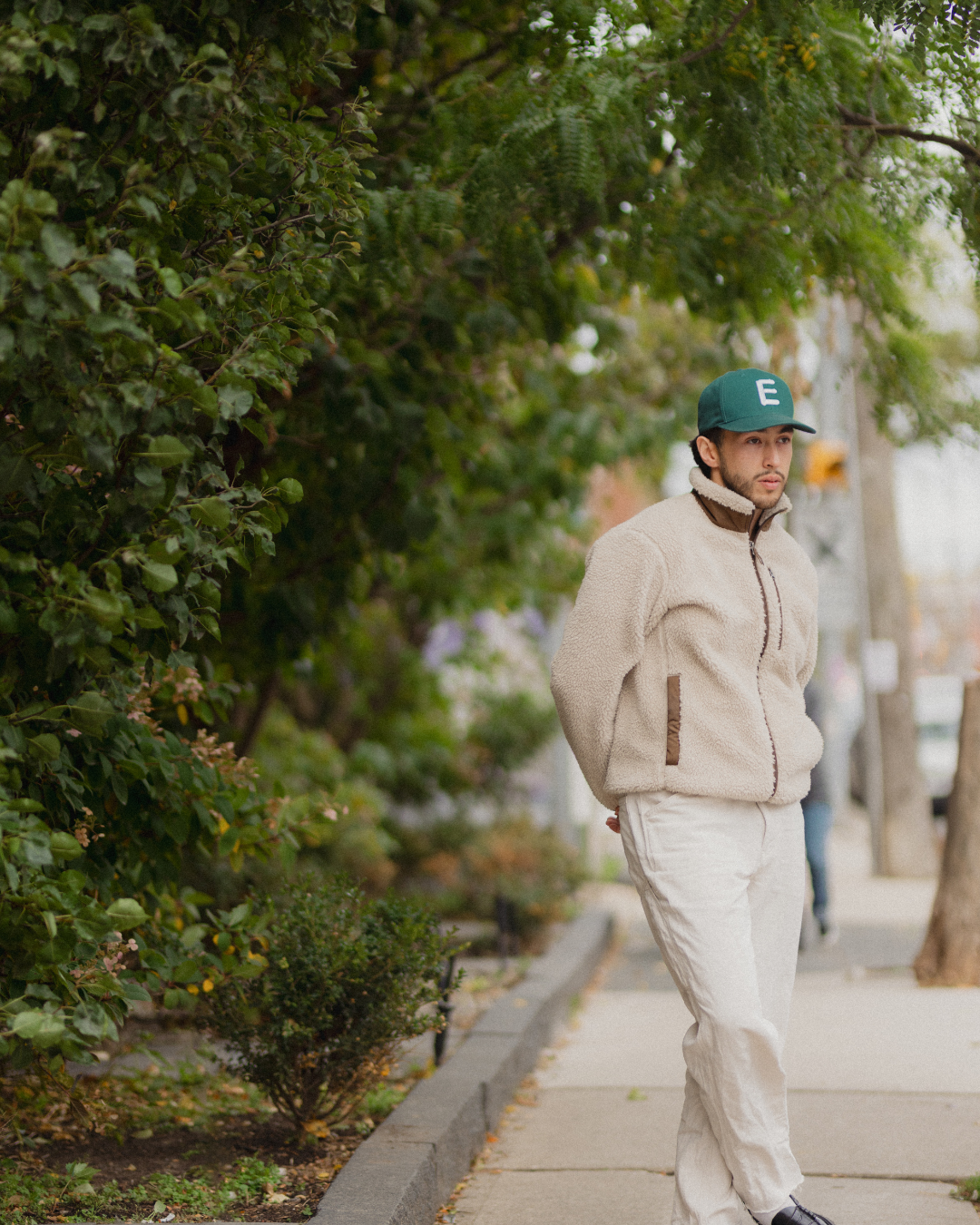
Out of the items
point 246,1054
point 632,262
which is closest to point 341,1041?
point 246,1054

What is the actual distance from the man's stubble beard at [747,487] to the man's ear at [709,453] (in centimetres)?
1

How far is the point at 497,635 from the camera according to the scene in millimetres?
23672

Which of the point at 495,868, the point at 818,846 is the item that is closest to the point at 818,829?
the point at 818,846

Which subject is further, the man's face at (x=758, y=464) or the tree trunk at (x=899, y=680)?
the tree trunk at (x=899, y=680)

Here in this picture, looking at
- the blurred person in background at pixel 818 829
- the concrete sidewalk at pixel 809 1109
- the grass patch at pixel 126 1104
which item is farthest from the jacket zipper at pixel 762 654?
the blurred person in background at pixel 818 829

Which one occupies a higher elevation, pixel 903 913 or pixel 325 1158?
pixel 325 1158

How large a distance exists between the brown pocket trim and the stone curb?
1378mm

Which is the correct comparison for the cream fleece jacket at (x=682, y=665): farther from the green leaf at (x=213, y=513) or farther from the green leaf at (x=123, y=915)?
the green leaf at (x=123, y=915)

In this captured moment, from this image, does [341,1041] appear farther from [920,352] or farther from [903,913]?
[903,913]

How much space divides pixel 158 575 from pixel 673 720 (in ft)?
4.18

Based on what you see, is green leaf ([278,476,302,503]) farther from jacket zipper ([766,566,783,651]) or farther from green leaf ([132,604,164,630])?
jacket zipper ([766,566,783,651])

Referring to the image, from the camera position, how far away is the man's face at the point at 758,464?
138 inches

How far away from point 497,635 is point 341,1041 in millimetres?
19348

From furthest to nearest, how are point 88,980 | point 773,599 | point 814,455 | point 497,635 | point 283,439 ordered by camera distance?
point 497,635 < point 814,455 < point 283,439 < point 773,599 < point 88,980
